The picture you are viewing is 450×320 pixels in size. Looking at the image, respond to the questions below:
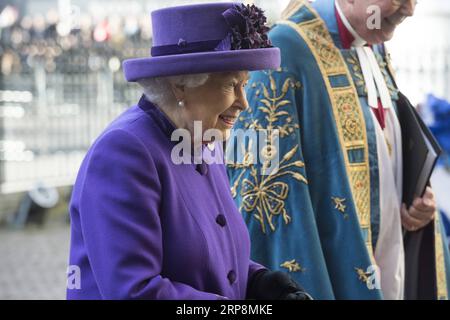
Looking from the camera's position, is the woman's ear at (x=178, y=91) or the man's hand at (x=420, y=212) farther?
the man's hand at (x=420, y=212)

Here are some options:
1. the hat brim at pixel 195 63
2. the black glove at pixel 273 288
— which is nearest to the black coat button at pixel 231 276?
the black glove at pixel 273 288

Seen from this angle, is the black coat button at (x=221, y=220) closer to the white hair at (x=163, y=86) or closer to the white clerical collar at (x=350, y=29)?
the white hair at (x=163, y=86)

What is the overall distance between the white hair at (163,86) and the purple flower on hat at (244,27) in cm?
12

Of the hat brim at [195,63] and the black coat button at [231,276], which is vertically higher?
the hat brim at [195,63]

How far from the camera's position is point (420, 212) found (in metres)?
3.77

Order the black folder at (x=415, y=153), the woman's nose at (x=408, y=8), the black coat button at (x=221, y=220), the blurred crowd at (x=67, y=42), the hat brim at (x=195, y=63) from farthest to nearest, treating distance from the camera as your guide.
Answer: the blurred crowd at (x=67, y=42)
the black folder at (x=415, y=153)
the woman's nose at (x=408, y=8)
the black coat button at (x=221, y=220)
the hat brim at (x=195, y=63)

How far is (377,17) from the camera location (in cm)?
360

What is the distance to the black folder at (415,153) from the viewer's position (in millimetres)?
3701

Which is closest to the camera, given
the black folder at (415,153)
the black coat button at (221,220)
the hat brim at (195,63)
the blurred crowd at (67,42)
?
the hat brim at (195,63)

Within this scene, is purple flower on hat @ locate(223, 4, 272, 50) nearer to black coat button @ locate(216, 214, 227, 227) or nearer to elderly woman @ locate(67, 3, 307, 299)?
elderly woman @ locate(67, 3, 307, 299)

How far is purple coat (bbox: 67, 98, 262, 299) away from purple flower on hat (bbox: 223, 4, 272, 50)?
27 centimetres

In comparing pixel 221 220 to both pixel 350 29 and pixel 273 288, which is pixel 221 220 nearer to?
pixel 273 288

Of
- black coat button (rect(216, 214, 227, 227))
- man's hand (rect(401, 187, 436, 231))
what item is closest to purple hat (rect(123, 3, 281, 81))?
black coat button (rect(216, 214, 227, 227))
